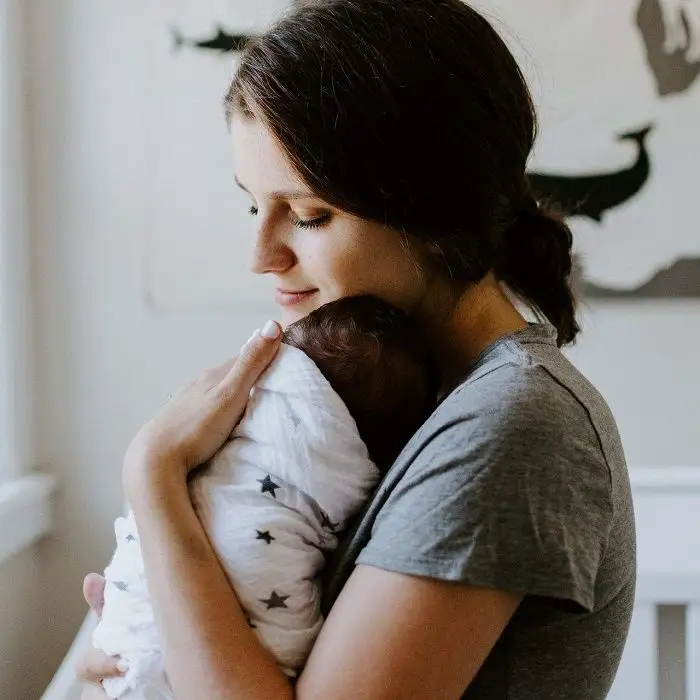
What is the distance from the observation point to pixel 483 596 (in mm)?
662

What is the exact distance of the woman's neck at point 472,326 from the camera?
912 mm

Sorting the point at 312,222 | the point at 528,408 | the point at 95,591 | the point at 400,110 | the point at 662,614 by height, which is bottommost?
the point at 662,614

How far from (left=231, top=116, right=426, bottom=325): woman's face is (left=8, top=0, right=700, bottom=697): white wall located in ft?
2.89

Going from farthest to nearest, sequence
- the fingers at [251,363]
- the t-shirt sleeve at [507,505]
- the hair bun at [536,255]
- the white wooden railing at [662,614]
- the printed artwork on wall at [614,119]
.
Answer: the printed artwork on wall at [614,119] → the white wooden railing at [662,614] → the hair bun at [536,255] → the fingers at [251,363] → the t-shirt sleeve at [507,505]

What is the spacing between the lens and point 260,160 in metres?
0.87

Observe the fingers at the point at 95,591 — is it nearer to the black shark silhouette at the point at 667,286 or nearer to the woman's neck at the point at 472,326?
the woman's neck at the point at 472,326

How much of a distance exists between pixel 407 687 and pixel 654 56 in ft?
4.92

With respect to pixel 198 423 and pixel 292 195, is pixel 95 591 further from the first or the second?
pixel 292 195

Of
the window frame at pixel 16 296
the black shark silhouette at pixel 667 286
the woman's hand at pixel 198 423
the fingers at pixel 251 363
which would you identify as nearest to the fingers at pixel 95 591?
the woman's hand at pixel 198 423

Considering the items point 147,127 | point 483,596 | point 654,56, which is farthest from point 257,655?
point 654,56

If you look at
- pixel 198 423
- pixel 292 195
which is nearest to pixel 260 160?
pixel 292 195

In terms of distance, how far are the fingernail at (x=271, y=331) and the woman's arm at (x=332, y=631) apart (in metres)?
0.20

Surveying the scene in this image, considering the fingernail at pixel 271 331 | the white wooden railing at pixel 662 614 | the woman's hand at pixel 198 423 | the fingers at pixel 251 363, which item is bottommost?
the white wooden railing at pixel 662 614

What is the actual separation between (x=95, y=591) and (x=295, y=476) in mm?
368
